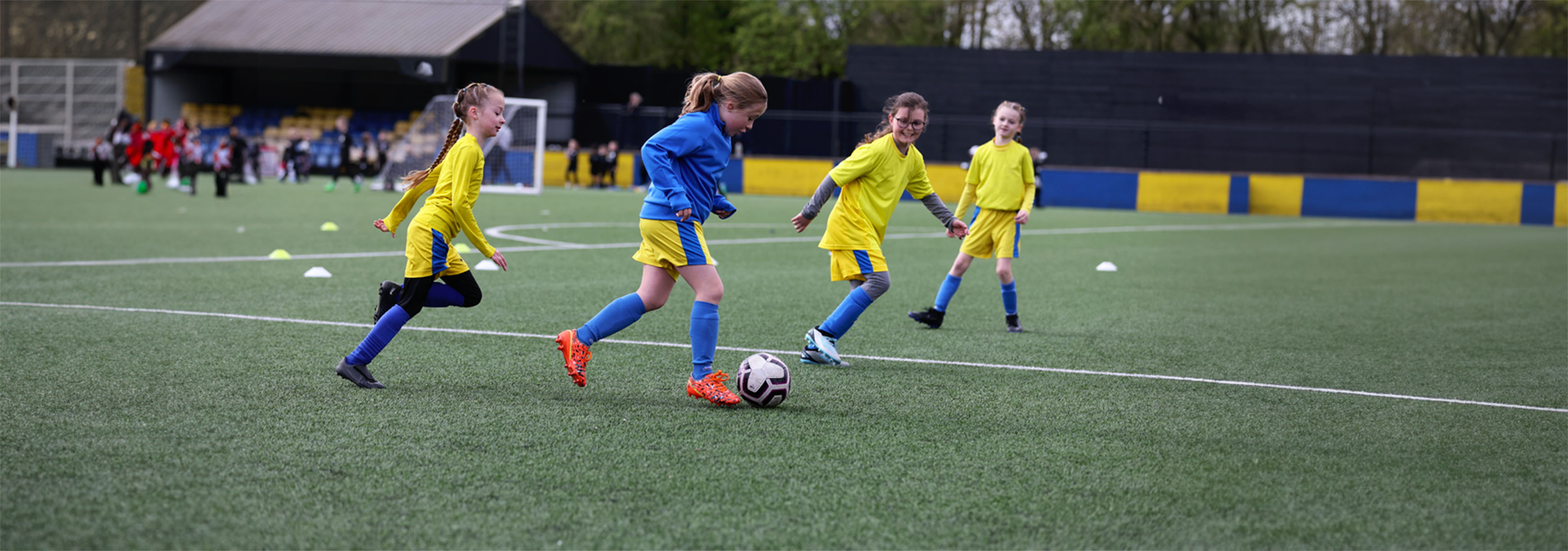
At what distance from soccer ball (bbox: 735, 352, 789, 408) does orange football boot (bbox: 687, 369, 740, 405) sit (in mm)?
56

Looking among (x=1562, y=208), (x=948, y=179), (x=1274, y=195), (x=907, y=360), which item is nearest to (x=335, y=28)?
(x=948, y=179)

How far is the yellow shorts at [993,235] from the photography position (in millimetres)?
8039

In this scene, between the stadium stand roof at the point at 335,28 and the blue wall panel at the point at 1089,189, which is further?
the stadium stand roof at the point at 335,28

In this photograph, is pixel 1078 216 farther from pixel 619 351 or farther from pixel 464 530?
pixel 464 530

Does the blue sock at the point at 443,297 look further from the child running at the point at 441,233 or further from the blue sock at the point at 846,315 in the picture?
the blue sock at the point at 846,315

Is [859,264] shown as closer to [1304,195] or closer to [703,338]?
[703,338]

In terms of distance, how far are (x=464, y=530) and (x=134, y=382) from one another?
2.69 meters

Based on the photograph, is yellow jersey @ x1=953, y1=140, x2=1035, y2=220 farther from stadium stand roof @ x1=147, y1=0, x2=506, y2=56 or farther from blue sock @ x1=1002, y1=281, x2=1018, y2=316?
stadium stand roof @ x1=147, y1=0, x2=506, y2=56

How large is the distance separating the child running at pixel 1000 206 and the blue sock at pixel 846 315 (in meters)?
1.45

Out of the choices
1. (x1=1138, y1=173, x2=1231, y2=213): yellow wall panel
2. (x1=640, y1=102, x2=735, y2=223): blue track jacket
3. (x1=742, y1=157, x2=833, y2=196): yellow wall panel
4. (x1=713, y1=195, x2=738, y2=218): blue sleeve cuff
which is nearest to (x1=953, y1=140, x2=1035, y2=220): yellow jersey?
(x1=713, y1=195, x2=738, y2=218): blue sleeve cuff

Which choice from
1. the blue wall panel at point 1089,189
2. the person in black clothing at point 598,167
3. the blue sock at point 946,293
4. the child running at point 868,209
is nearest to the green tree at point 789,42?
the person in black clothing at point 598,167

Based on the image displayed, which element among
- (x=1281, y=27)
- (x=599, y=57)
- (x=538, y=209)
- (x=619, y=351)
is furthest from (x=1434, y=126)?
(x=619, y=351)

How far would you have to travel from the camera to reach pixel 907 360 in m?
6.54

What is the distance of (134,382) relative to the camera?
5195mm
